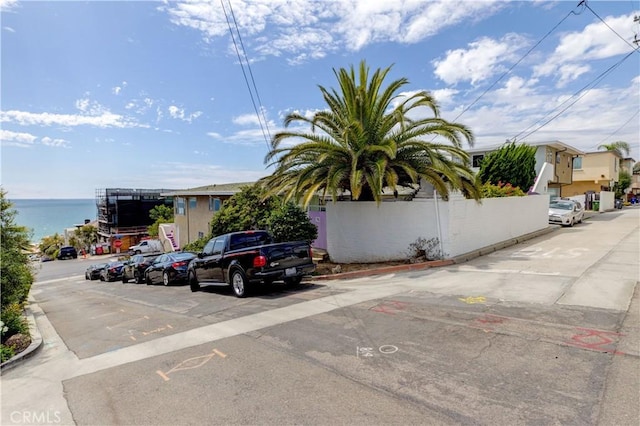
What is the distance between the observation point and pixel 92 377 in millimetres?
5188

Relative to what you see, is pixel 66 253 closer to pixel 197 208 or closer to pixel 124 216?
pixel 124 216

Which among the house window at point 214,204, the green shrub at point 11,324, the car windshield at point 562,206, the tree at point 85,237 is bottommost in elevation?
the tree at point 85,237

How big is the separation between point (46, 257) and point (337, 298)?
77295mm

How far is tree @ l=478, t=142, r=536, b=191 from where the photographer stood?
71.5 ft

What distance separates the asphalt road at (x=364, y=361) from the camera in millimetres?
3723

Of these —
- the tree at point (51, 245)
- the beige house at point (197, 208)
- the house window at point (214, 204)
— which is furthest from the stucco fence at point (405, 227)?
the tree at point (51, 245)

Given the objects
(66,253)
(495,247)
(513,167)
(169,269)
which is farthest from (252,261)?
(66,253)

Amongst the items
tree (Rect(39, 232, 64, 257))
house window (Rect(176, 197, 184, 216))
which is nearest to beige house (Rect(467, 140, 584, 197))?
house window (Rect(176, 197, 184, 216))

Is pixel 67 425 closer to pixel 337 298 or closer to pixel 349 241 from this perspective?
pixel 337 298

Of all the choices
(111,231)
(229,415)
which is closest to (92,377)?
(229,415)

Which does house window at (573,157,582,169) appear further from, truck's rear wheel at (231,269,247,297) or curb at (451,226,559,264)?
truck's rear wheel at (231,269,247,297)

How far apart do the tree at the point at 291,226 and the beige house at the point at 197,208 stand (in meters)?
14.0

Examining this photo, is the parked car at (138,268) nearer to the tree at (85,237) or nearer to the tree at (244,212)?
the tree at (244,212)

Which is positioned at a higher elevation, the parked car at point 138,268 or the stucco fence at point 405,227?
the stucco fence at point 405,227
